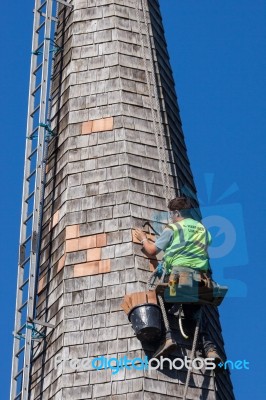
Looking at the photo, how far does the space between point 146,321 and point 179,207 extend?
5.05 ft

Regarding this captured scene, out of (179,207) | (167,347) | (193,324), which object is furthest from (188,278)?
(179,207)

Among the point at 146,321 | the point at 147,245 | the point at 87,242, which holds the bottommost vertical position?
the point at 146,321

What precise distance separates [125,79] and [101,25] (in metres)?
1.30

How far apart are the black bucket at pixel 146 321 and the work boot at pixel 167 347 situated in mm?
144

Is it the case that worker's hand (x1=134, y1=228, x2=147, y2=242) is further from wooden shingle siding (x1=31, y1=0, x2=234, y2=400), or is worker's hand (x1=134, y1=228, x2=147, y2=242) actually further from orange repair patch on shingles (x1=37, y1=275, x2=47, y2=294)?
orange repair patch on shingles (x1=37, y1=275, x2=47, y2=294)

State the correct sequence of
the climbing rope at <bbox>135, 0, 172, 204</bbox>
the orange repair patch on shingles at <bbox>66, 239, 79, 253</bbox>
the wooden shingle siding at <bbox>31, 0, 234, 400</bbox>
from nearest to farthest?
the wooden shingle siding at <bbox>31, 0, 234, 400</bbox>
the orange repair patch on shingles at <bbox>66, 239, 79, 253</bbox>
the climbing rope at <bbox>135, 0, 172, 204</bbox>

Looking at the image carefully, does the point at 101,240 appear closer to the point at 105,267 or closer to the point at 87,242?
the point at 87,242

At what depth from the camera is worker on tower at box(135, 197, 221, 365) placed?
17328 mm

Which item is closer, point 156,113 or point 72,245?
point 72,245

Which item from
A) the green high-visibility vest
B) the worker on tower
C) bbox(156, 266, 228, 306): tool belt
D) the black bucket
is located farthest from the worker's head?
the black bucket

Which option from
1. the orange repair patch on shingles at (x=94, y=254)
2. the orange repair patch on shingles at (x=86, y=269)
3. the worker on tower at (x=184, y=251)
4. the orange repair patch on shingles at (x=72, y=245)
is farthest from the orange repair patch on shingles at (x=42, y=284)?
the worker on tower at (x=184, y=251)

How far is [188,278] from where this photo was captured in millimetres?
17141

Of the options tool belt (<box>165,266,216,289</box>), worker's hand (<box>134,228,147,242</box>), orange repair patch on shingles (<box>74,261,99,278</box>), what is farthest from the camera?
orange repair patch on shingles (<box>74,261,99,278</box>)

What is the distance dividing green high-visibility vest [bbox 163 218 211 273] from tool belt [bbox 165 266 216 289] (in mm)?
92
